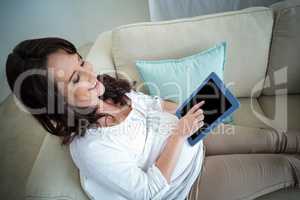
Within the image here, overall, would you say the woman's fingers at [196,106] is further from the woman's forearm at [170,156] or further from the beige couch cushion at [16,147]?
the beige couch cushion at [16,147]

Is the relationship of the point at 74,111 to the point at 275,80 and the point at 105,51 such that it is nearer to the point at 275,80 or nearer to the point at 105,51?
the point at 105,51

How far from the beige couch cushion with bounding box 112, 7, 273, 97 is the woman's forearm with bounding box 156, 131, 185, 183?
0.47 m

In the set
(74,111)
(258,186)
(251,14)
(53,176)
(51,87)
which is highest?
(251,14)

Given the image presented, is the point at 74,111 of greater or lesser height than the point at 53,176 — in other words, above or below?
above

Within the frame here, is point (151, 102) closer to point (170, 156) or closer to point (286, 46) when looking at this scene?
point (170, 156)

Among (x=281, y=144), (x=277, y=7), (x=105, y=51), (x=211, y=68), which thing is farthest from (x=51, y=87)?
(x=277, y=7)

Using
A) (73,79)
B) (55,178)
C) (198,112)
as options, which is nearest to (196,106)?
(198,112)

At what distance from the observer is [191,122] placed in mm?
897

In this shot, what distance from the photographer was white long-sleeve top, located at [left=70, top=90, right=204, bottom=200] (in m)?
0.77

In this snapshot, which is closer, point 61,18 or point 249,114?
point 249,114

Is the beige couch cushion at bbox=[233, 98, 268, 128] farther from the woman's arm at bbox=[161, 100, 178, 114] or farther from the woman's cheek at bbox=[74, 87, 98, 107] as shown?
the woman's cheek at bbox=[74, 87, 98, 107]

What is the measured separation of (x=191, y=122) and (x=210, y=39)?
476 millimetres

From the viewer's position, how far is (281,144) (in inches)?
40.5

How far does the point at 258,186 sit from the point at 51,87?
72 cm
